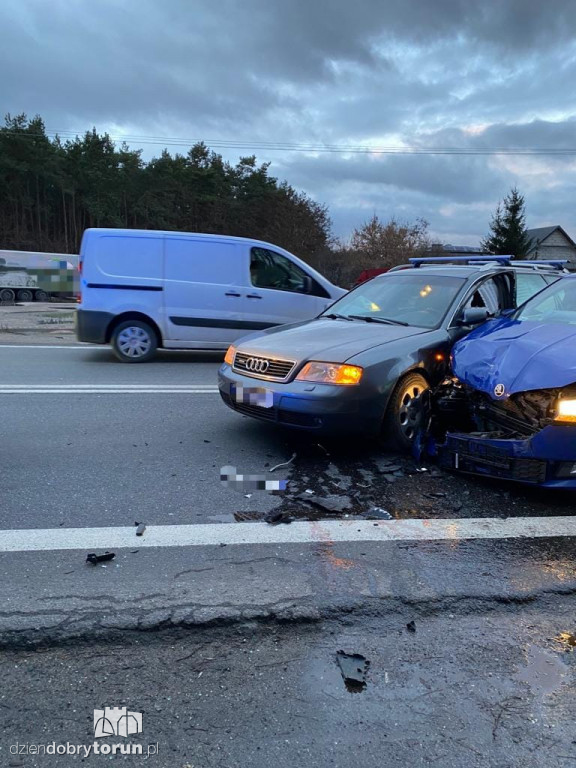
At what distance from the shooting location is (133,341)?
913cm

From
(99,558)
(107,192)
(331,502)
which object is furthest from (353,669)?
(107,192)

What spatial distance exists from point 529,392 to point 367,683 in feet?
7.22

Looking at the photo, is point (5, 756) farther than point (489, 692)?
No

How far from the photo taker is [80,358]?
946cm

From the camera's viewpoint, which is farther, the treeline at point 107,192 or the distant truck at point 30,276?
the treeline at point 107,192

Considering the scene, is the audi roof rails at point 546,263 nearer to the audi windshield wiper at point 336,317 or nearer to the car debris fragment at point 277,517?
the audi windshield wiper at point 336,317

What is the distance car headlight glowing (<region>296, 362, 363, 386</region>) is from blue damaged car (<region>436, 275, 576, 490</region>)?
77cm

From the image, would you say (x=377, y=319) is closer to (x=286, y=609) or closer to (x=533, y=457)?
(x=533, y=457)

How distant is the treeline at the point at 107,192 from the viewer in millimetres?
46562

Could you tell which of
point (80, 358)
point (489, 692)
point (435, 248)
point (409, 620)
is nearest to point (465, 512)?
point (409, 620)

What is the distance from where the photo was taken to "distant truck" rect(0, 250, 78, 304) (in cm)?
3444

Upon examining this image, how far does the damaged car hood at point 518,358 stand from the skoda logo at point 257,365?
4.85 feet

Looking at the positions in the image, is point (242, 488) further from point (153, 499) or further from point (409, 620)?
point (409, 620)

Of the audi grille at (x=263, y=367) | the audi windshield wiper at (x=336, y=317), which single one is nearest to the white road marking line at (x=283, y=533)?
the audi grille at (x=263, y=367)
